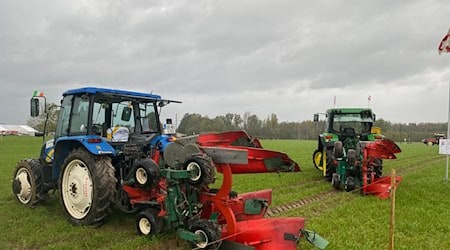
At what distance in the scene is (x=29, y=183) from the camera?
696 centimetres

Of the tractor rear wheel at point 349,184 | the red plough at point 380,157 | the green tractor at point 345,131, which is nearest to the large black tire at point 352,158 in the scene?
the red plough at point 380,157

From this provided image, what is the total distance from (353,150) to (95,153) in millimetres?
6286

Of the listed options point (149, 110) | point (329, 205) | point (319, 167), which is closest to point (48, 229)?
point (149, 110)

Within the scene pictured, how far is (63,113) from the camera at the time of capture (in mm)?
6555

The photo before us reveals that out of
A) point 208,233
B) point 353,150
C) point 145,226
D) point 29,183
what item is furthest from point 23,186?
point 353,150

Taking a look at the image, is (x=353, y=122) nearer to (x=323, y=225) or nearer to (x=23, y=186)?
(x=323, y=225)

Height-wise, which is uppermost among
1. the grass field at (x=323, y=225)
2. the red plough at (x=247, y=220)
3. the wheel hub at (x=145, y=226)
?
the red plough at (x=247, y=220)

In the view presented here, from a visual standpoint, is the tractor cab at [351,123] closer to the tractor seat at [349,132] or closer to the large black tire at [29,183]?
the tractor seat at [349,132]

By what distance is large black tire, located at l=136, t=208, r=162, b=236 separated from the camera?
4.72 m

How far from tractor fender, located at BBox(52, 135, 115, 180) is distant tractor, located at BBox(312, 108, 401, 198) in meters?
4.72

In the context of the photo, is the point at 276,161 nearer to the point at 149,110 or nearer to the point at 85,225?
the point at 85,225

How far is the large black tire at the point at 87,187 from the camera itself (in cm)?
527

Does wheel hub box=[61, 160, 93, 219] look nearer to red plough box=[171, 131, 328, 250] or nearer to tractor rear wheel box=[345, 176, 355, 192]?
red plough box=[171, 131, 328, 250]

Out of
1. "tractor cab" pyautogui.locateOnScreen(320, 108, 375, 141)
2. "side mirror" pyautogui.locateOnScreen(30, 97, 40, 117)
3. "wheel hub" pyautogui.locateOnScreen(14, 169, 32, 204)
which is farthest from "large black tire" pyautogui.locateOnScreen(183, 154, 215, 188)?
"tractor cab" pyautogui.locateOnScreen(320, 108, 375, 141)
